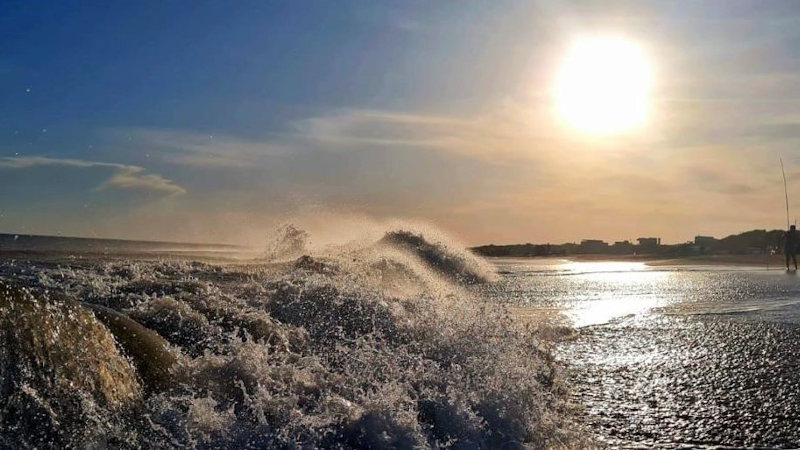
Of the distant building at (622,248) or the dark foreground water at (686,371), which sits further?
the distant building at (622,248)

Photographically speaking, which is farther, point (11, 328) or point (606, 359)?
point (606, 359)

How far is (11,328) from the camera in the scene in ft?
11.4

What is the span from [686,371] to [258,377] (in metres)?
3.72

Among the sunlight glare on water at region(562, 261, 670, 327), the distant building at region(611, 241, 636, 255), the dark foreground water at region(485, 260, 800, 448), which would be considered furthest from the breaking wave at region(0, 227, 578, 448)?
the distant building at region(611, 241, 636, 255)

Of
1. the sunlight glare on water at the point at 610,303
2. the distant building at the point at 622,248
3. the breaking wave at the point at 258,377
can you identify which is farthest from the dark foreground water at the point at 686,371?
the distant building at the point at 622,248

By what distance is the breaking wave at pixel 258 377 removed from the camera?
340cm

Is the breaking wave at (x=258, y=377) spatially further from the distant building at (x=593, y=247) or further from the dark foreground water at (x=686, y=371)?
the distant building at (x=593, y=247)

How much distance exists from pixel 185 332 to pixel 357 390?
1671 millimetres

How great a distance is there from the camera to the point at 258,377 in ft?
13.8

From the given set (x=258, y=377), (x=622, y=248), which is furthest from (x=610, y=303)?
(x=622, y=248)

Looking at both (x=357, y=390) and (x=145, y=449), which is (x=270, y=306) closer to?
(x=357, y=390)

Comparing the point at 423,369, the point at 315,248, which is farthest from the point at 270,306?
the point at 315,248

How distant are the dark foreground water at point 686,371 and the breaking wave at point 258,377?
0.41m

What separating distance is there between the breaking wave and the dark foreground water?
0.41 meters
